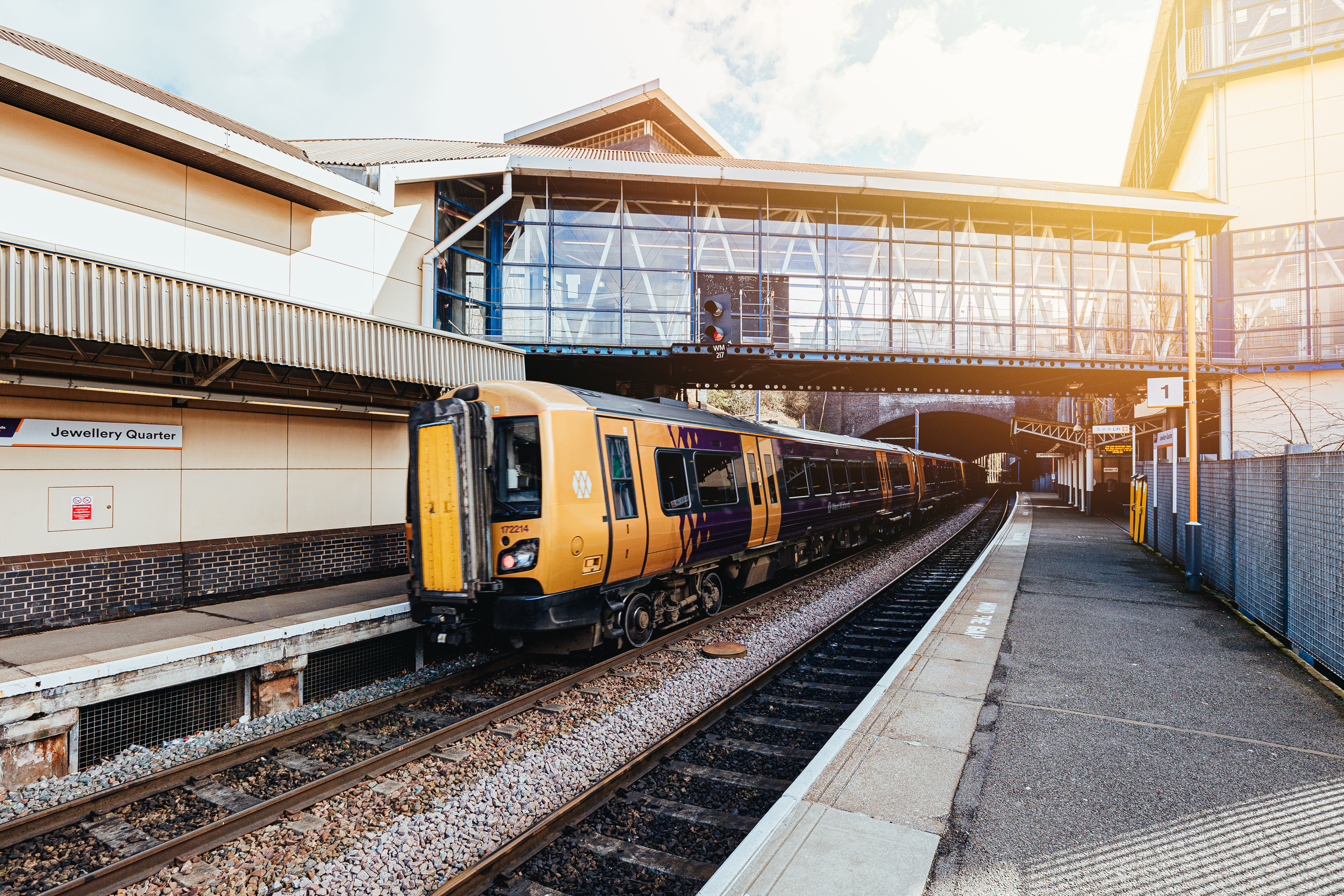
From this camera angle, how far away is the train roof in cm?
752

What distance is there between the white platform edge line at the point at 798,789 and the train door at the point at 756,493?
311 cm

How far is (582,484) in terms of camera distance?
22.2 feet

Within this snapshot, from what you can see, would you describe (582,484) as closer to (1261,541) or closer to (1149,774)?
(1149,774)

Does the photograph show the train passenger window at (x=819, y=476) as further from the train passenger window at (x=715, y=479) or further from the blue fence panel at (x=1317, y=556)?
the blue fence panel at (x=1317, y=556)

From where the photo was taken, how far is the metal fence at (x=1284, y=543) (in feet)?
19.8

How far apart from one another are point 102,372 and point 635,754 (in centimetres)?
756

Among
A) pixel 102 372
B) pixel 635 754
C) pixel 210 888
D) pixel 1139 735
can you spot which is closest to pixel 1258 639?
pixel 1139 735

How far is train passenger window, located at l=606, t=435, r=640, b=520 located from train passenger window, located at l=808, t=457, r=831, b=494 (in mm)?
6156

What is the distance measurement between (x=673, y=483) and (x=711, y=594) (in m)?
2.24

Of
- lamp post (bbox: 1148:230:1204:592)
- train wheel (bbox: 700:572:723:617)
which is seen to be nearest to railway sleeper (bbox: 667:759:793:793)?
train wheel (bbox: 700:572:723:617)

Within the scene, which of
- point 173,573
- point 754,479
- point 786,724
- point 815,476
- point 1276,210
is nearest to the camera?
point 786,724

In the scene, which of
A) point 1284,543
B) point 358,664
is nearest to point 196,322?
point 358,664

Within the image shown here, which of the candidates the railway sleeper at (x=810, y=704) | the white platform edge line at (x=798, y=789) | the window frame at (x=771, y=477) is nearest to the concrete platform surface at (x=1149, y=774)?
the white platform edge line at (x=798, y=789)

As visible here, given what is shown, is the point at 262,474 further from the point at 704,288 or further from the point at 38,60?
the point at 704,288
